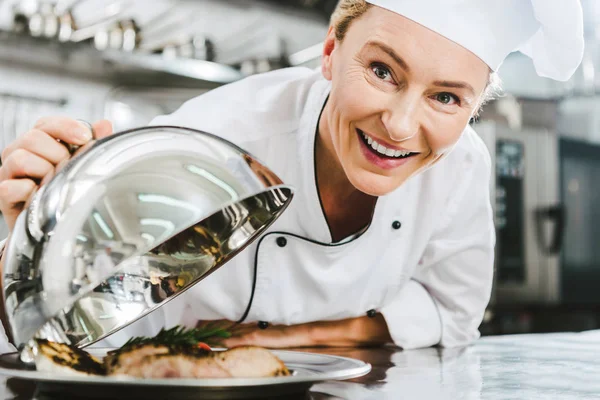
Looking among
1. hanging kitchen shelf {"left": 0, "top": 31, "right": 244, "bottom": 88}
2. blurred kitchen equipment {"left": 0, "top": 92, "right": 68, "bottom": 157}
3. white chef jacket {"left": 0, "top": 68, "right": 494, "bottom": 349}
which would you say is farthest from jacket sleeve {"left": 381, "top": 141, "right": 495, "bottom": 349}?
blurred kitchen equipment {"left": 0, "top": 92, "right": 68, "bottom": 157}

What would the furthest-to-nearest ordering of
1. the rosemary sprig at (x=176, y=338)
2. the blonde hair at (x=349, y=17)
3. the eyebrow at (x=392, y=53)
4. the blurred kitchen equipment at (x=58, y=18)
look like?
1. the blurred kitchen equipment at (x=58, y=18)
2. the blonde hair at (x=349, y=17)
3. the eyebrow at (x=392, y=53)
4. the rosemary sprig at (x=176, y=338)

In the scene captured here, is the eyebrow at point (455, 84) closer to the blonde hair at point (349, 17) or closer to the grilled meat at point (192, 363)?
the blonde hair at point (349, 17)

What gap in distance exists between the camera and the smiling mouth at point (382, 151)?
105cm

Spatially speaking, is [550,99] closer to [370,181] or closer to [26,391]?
[370,181]

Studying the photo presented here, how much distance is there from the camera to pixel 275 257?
132 centimetres

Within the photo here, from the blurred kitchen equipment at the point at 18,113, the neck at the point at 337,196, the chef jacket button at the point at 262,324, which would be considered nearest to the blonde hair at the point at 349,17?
the neck at the point at 337,196

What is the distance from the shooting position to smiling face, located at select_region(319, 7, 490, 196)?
0.98m

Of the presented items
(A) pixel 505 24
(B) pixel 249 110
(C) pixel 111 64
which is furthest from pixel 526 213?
(A) pixel 505 24

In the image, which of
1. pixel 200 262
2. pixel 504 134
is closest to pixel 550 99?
pixel 504 134

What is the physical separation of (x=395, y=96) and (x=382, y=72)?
4 centimetres

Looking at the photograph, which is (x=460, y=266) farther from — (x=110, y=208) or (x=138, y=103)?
(x=138, y=103)

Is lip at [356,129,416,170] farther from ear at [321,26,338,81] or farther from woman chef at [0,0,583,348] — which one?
ear at [321,26,338,81]

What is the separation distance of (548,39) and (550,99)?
3748 millimetres

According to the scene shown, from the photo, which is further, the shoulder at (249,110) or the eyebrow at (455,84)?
the shoulder at (249,110)
